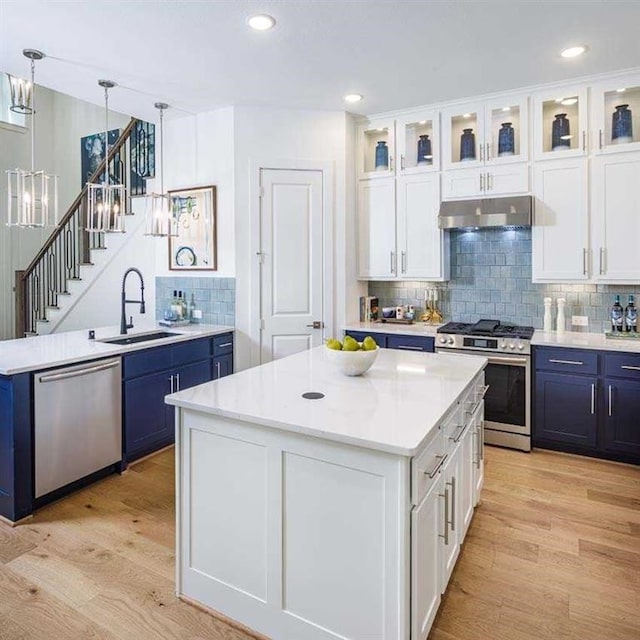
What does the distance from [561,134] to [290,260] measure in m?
2.50

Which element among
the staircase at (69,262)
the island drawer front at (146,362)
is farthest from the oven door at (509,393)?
the staircase at (69,262)

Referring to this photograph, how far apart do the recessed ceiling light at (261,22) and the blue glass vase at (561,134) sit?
8.03 feet

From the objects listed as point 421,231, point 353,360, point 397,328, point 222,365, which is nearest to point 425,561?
point 353,360

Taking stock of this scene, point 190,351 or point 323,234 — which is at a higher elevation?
point 323,234

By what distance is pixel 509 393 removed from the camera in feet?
12.6

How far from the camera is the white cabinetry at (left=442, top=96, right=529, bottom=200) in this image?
4004 mm

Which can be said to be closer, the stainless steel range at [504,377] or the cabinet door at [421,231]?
the stainless steel range at [504,377]

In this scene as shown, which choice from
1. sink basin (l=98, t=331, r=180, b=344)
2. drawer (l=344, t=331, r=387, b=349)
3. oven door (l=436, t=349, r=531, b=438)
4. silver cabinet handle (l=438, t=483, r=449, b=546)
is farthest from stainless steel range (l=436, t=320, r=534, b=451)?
sink basin (l=98, t=331, r=180, b=344)

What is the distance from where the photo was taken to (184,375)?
12.9 ft

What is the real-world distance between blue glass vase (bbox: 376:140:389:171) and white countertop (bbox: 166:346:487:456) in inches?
98.1

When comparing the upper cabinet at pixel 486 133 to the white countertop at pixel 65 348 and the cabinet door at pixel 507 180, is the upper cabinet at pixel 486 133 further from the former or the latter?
the white countertop at pixel 65 348

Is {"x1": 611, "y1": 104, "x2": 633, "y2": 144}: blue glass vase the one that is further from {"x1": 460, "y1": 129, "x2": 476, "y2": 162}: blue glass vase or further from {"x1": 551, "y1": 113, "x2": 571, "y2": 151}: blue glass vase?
{"x1": 460, "y1": 129, "x2": 476, "y2": 162}: blue glass vase

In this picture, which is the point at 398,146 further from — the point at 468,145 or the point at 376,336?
the point at 376,336

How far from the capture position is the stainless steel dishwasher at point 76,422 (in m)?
2.87
